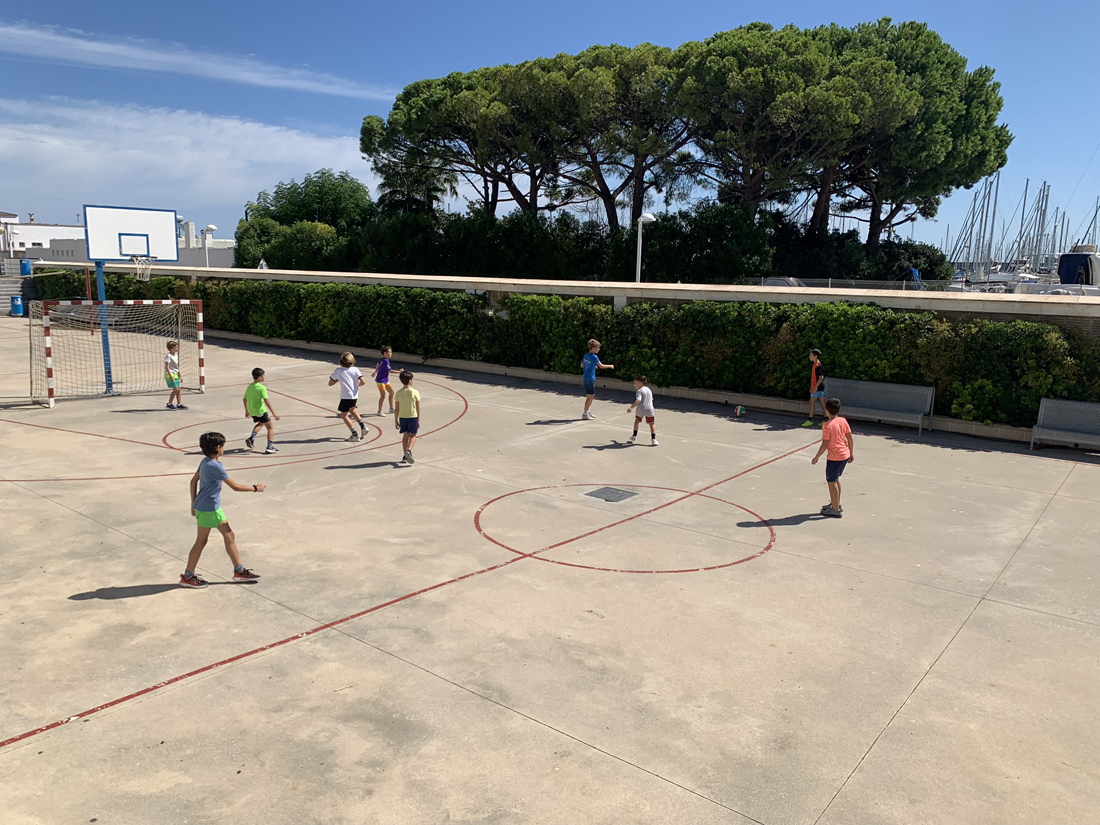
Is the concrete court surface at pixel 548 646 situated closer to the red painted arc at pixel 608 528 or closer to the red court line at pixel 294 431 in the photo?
the red painted arc at pixel 608 528

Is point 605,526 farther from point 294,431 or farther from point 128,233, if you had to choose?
point 128,233

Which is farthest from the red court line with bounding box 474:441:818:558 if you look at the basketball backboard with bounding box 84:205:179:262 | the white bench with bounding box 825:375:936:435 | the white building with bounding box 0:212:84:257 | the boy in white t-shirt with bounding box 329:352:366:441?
the white building with bounding box 0:212:84:257

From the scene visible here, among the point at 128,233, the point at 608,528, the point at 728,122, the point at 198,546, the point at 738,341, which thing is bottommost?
the point at 608,528

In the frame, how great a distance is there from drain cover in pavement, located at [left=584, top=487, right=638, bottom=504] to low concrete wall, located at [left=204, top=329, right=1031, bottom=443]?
24.0ft

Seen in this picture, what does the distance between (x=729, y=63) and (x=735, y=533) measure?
29.5 meters

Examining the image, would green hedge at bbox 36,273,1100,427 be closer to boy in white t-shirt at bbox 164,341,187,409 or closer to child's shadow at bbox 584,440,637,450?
child's shadow at bbox 584,440,637,450

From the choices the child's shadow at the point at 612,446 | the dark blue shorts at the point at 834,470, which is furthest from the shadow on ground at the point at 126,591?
the child's shadow at the point at 612,446

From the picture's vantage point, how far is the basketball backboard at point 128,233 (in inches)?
821

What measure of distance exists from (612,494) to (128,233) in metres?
17.0

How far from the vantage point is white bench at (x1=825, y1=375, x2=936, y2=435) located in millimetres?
16016

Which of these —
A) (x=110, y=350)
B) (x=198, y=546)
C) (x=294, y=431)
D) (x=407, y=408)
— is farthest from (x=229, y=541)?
(x=110, y=350)

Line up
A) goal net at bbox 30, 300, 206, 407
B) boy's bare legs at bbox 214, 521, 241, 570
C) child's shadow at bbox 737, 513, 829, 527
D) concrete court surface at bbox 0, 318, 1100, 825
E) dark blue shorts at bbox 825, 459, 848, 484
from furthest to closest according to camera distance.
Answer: goal net at bbox 30, 300, 206, 407, dark blue shorts at bbox 825, 459, 848, 484, child's shadow at bbox 737, 513, 829, 527, boy's bare legs at bbox 214, 521, 241, 570, concrete court surface at bbox 0, 318, 1100, 825

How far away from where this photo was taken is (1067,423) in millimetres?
14602

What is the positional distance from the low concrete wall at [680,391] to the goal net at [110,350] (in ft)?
16.6
